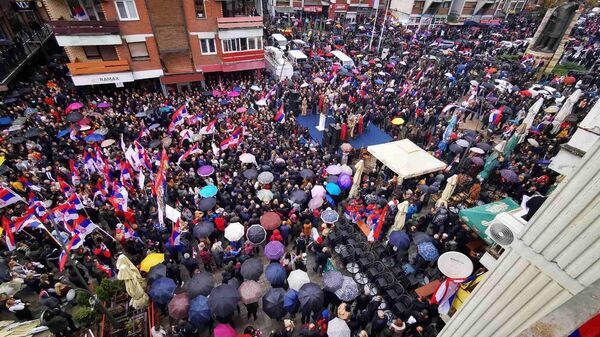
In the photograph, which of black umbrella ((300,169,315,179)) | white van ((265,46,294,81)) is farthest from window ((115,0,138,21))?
black umbrella ((300,169,315,179))

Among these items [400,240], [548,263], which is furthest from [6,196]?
[548,263]

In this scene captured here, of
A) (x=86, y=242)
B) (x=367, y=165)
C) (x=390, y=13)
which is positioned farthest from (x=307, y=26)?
(x=86, y=242)

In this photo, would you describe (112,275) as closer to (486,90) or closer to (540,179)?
(540,179)

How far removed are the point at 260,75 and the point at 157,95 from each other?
995 cm

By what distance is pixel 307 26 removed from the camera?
4519 centimetres

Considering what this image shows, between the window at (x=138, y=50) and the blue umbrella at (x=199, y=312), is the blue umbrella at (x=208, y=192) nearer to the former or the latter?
the blue umbrella at (x=199, y=312)

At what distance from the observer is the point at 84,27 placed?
21.2m

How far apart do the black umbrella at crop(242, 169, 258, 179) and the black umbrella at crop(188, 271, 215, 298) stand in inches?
231

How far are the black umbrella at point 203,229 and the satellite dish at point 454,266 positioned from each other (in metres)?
8.63

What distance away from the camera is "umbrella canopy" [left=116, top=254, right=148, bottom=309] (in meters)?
9.53

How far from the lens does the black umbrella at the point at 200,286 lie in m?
9.90

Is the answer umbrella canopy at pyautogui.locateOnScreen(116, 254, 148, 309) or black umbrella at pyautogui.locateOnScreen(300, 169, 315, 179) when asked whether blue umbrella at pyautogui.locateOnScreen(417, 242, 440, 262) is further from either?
umbrella canopy at pyautogui.locateOnScreen(116, 254, 148, 309)

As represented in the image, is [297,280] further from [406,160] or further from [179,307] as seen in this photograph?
[406,160]

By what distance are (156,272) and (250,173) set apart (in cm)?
630
